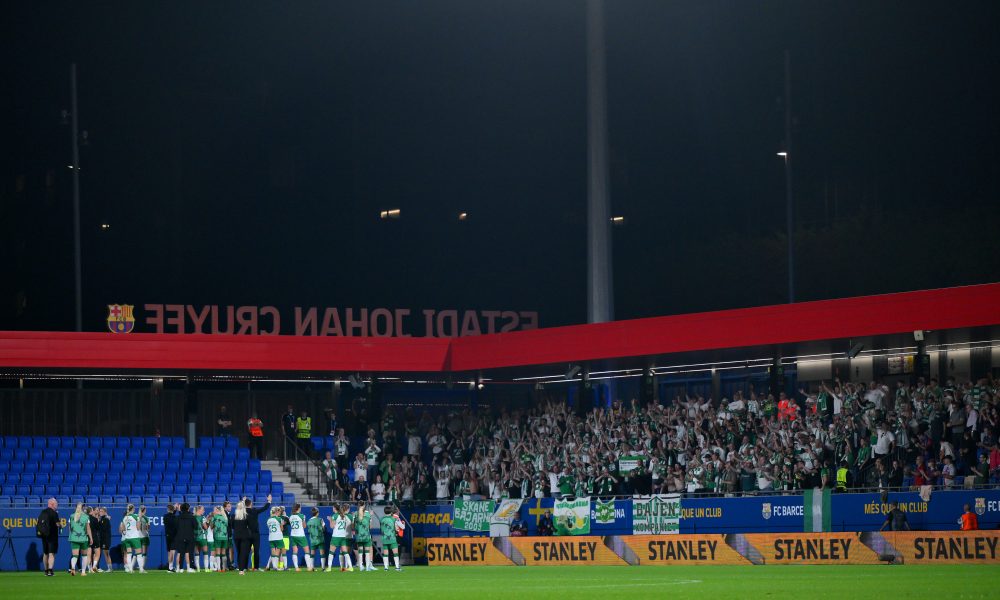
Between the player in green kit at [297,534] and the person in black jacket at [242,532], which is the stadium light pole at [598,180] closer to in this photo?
the player in green kit at [297,534]

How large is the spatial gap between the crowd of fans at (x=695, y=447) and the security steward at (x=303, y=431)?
A: 3.80 ft

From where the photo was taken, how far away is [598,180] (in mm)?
45969

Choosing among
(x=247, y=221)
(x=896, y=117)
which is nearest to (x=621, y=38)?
(x=896, y=117)

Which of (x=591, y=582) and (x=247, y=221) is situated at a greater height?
(x=247, y=221)

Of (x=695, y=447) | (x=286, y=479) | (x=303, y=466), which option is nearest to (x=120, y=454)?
(x=286, y=479)

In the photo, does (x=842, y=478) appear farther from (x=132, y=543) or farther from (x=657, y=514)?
(x=132, y=543)

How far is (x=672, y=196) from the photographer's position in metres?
65.1

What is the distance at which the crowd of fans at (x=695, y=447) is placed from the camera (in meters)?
33.0

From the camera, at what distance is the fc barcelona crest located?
46625 millimetres

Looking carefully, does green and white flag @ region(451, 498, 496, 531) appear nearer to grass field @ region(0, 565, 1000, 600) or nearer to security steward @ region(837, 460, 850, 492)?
grass field @ region(0, 565, 1000, 600)

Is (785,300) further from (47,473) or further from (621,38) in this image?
(47,473)

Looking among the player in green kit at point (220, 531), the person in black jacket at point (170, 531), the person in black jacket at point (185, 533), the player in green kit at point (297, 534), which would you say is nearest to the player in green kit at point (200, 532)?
the person in black jacket at point (185, 533)

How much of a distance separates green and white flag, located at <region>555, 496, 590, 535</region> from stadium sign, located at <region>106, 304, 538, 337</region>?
15440mm

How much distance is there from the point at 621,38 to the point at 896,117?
495 inches
